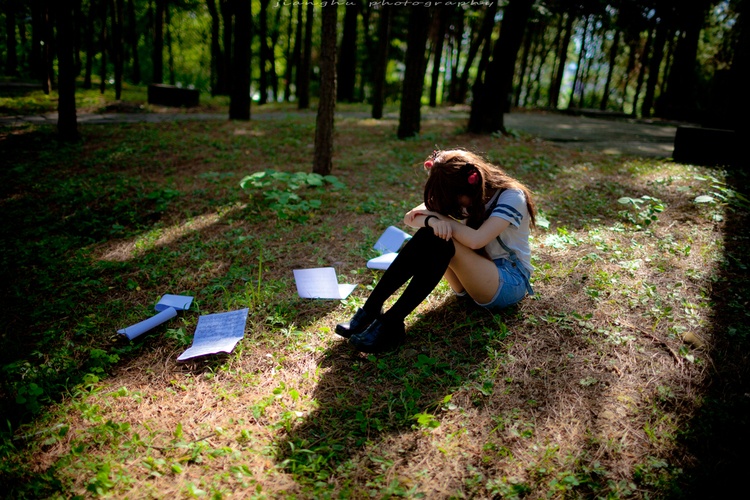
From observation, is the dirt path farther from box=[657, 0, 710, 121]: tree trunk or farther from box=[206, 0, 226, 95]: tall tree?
box=[206, 0, 226, 95]: tall tree

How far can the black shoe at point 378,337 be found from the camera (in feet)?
8.84

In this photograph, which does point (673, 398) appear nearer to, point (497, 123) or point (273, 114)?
point (497, 123)

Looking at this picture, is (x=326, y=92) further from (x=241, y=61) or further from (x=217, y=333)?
(x=241, y=61)

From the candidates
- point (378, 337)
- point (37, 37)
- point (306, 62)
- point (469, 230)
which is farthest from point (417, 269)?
point (37, 37)

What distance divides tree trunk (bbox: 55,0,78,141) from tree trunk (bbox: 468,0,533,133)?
684cm

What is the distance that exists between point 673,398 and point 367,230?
2.93 m

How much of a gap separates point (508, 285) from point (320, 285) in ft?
4.86

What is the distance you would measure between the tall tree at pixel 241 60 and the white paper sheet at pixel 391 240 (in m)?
7.00

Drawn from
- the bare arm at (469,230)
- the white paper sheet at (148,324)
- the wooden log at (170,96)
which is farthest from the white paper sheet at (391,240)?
the wooden log at (170,96)

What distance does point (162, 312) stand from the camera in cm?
318

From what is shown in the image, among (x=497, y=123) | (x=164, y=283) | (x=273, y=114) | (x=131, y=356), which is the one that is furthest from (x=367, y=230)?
(x=273, y=114)

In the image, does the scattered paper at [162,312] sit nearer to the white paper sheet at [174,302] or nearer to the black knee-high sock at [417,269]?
the white paper sheet at [174,302]

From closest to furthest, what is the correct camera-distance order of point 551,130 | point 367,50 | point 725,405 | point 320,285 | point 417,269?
1. point 725,405
2. point 417,269
3. point 320,285
4. point 551,130
5. point 367,50

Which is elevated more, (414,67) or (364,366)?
(414,67)
